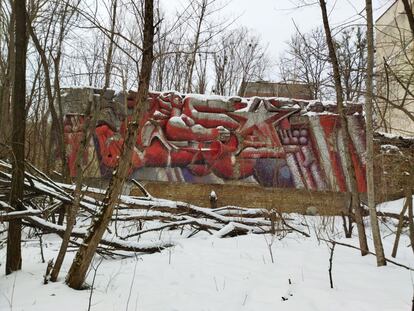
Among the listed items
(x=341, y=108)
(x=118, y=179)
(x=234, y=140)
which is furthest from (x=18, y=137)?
(x=234, y=140)

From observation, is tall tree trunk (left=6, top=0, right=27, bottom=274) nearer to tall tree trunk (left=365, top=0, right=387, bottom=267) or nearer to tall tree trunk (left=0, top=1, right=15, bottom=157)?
tall tree trunk (left=0, top=1, right=15, bottom=157)

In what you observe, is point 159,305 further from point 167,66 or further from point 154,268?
point 167,66

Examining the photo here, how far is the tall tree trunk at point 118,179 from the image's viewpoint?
3.01 metres

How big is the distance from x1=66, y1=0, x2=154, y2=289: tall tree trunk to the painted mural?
7.94 m

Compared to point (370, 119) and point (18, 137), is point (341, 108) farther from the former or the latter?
point (18, 137)

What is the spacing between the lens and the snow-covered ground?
284 cm

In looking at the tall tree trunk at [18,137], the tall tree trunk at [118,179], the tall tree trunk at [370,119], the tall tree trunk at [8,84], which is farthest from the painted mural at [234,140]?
the tall tree trunk at [118,179]

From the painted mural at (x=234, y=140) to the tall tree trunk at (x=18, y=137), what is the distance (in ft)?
24.4

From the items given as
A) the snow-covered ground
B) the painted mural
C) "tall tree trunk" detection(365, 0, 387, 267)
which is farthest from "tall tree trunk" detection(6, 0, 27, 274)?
the painted mural

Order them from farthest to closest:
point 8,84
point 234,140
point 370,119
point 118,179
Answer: point 234,140
point 8,84
point 370,119
point 118,179

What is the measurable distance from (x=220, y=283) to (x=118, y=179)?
4.11 feet

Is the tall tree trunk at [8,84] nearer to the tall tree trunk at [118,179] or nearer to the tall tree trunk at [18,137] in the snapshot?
the tall tree trunk at [18,137]

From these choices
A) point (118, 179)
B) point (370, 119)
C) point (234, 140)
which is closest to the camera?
point (118, 179)

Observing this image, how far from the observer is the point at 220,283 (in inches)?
135
